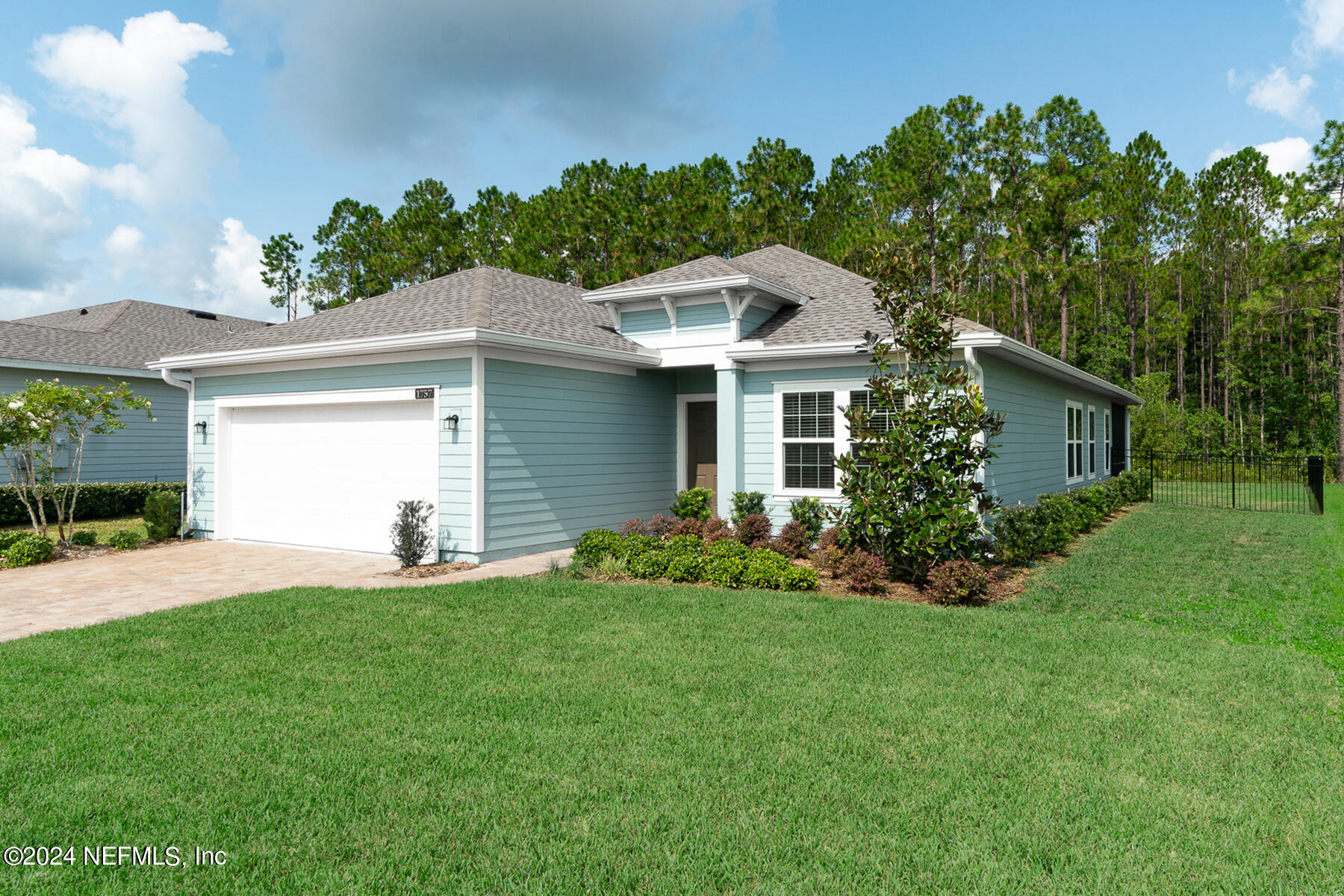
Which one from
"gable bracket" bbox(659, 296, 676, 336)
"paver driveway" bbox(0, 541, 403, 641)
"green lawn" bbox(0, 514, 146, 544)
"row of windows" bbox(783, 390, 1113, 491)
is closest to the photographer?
"paver driveway" bbox(0, 541, 403, 641)

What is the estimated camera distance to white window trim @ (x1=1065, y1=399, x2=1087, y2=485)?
16.0 metres

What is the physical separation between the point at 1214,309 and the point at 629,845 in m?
47.1

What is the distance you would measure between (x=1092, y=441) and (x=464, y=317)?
53.0 ft

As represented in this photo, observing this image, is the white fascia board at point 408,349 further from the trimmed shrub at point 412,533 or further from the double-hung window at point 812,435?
the double-hung window at point 812,435

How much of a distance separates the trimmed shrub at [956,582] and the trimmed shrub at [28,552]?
12.0m

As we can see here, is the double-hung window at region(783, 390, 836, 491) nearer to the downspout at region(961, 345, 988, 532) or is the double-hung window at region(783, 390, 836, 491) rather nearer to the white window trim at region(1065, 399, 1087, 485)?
the downspout at region(961, 345, 988, 532)

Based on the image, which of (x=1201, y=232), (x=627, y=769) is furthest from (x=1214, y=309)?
(x=627, y=769)

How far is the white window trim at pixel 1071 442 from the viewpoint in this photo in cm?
1598

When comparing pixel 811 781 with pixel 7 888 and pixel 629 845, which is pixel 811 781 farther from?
pixel 7 888

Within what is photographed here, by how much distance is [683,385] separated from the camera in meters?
13.6

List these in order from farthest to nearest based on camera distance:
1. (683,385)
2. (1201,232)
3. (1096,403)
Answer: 1. (1201,232)
2. (1096,403)
3. (683,385)

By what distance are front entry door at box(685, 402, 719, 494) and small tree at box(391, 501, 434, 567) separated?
498 cm

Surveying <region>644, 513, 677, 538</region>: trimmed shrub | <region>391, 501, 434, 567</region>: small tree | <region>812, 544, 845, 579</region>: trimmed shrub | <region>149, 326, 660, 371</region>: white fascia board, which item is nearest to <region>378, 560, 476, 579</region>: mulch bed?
<region>391, 501, 434, 567</region>: small tree

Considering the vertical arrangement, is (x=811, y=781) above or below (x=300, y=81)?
below
